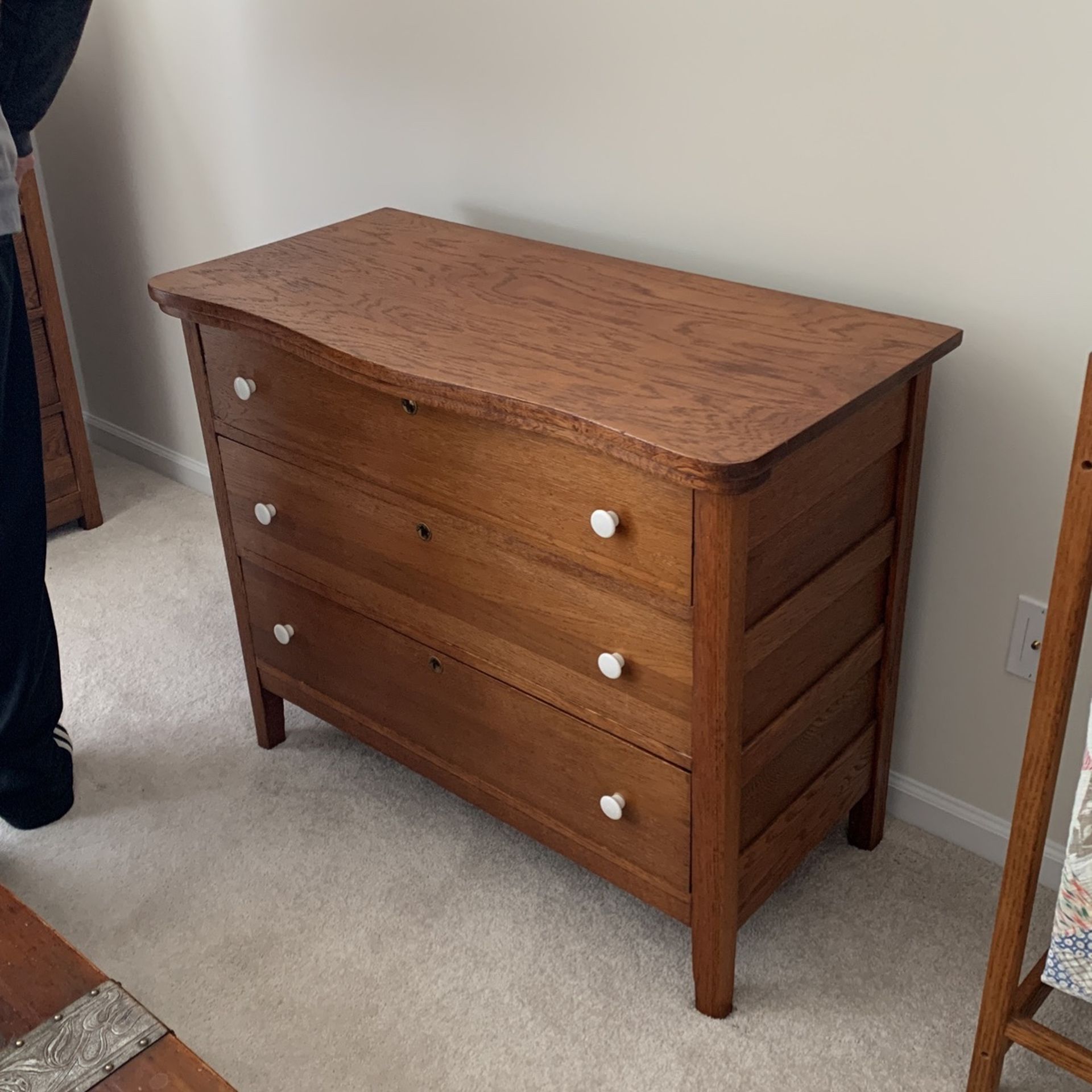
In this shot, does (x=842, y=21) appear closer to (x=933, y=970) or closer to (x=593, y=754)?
(x=593, y=754)

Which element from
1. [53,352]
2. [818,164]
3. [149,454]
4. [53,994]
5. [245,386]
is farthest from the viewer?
[149,454]

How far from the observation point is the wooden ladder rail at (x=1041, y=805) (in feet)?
3.47

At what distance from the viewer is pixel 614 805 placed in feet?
4.74

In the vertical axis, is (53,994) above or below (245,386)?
below

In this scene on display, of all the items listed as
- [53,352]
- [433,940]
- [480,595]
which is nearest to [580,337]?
[480,595]

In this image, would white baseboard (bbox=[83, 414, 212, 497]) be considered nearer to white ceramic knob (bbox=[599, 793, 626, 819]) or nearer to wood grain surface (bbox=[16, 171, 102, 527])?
wood grain surface (bbox=[16, 171, 102, 527])

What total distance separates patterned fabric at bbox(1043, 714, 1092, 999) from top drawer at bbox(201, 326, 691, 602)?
0.41 metres

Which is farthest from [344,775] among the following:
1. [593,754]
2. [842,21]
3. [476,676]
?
[842,21]

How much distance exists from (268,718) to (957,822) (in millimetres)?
1060

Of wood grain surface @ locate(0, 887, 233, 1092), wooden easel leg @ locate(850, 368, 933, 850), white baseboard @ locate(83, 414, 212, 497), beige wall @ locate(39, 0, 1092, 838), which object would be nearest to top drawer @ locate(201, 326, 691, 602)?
wooden easel leg @ locate(850, 368, 933, 850)

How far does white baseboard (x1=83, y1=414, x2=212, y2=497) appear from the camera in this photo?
9.19 ft

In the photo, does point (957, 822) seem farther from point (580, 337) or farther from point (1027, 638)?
point (580, 337)

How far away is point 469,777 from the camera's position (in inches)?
65.6

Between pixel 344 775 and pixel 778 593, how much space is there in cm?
88
